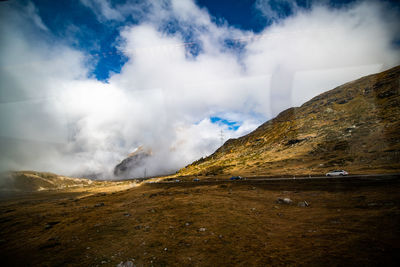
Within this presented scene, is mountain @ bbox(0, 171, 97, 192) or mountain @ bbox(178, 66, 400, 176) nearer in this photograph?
mountain @ bbox(178, 66, 400, 176)

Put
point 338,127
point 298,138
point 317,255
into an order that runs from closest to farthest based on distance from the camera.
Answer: point 317,255
point 338,127
point 298,138

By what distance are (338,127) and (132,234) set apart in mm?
71866

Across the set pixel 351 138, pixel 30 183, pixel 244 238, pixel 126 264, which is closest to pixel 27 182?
pixel 30 183

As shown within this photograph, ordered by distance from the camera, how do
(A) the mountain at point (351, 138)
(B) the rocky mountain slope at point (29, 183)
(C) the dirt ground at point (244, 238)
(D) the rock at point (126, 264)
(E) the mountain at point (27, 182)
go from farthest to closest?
1. (E) the mountain at point (27, 182)
2. (B) the rocky mountain slope at point (29, 183)
3. (A) the mountain at point (351, 138)
4. (D) the rock at point (126, 264)
5. (C) the dirt ground at point (244, 238)

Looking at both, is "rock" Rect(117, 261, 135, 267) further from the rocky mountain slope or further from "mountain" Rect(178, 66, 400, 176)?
the rocky mountain slope

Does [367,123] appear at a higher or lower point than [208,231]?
higher

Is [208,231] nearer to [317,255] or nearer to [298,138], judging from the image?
[317,255]

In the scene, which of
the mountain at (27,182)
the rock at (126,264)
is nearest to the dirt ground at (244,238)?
the rock at (126,264)

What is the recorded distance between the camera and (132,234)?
1104cm

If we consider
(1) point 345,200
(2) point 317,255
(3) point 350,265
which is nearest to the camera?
(3) point 350,265

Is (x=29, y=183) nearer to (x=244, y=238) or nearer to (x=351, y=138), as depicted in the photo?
(x=244, y=238)

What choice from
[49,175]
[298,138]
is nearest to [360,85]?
[298,138]

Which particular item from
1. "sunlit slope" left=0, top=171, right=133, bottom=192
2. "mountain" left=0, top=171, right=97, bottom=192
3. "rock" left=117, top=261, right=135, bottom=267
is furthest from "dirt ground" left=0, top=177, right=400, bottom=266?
"mountain" left=0, top=171, right=97, bottom=192

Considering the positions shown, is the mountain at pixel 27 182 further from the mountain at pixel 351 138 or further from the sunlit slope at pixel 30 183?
the mountain at pixel 351 138
